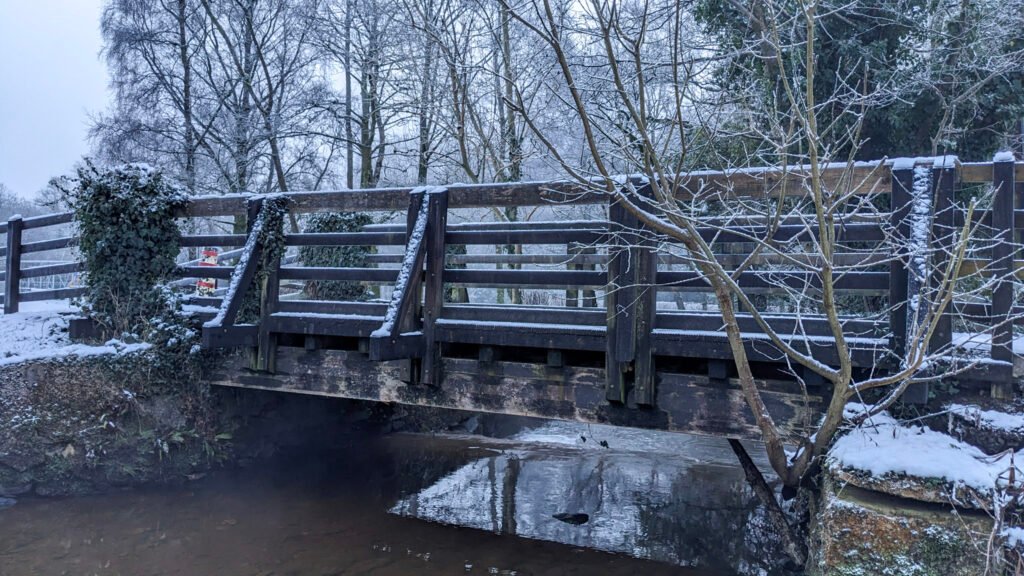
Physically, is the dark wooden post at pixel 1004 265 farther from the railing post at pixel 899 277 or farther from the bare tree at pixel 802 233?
the railing post at pixel 899 277

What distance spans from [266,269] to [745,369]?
5010mm

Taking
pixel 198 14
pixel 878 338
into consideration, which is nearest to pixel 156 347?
pixel 878 338

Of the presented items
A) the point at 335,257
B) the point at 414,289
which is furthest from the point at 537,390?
the point at 335,257

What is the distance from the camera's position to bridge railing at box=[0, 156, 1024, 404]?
426 centimetres

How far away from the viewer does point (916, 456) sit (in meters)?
3.82

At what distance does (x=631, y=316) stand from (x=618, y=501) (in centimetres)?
397

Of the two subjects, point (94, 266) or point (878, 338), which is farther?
point (94, 266)

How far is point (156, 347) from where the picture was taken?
7.59 metres

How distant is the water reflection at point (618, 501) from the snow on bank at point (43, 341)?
3905mm

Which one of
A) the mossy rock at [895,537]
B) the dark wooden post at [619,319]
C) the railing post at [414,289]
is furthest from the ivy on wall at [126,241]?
the mossy rock at [895,537]

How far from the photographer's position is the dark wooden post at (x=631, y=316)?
5109 millimetres

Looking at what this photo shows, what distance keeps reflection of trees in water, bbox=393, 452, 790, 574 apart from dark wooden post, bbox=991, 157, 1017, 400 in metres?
2.90

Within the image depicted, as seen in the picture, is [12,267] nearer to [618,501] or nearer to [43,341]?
[43,341]

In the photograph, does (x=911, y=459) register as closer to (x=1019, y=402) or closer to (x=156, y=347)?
(x=1019, y=402)
